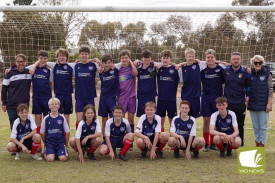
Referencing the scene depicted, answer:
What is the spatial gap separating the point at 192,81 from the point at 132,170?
2.03 m

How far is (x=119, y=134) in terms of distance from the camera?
5.12 meters

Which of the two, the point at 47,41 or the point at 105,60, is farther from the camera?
the point at 47,41

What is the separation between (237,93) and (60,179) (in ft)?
10.1

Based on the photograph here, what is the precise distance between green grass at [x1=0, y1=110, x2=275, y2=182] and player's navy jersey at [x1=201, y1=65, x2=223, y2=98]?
1040 mm

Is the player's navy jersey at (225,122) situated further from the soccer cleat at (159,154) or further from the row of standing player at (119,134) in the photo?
the soccer cleat at (159,154)

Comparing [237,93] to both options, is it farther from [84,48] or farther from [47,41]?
[47,41]

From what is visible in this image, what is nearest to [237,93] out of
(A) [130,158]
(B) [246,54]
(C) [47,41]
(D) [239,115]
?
(D) [239,115]

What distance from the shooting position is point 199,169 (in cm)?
438

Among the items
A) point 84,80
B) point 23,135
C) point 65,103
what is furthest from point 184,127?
point 23,135

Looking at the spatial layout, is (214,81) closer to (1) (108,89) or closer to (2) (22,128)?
(1) (108,89)

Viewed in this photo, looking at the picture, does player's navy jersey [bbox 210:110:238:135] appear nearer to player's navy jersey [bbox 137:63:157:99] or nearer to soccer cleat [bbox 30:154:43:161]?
player's navy jersey [bbox 137:63:157:99]

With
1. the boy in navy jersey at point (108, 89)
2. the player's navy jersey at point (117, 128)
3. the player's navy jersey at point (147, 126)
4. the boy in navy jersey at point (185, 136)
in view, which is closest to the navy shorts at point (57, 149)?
the player's navy jersey at point (117, 128)

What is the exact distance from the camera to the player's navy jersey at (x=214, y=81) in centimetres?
566

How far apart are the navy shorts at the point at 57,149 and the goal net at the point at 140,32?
8.66 feet
